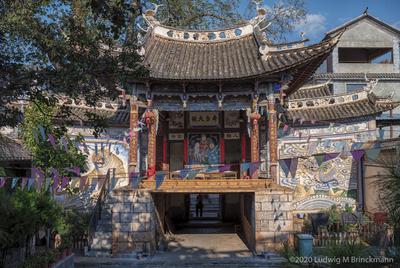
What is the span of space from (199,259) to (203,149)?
20.3ft

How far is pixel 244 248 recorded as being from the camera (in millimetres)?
13602

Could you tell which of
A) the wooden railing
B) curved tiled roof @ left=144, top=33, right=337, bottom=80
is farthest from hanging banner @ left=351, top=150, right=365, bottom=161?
the wooden railing

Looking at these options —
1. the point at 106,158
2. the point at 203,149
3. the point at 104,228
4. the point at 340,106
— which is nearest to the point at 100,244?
the point at 104,228

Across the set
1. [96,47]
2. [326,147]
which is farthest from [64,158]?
[326,147]

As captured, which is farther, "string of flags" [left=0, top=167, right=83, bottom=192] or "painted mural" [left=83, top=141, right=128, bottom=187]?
"painted mural" [left=83, top=141, right=128, bottom=187]

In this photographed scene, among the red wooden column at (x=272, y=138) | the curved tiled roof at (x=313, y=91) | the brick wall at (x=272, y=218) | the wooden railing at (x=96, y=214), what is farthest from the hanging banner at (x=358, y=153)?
the curved tiled roof at (x=313, y=91)

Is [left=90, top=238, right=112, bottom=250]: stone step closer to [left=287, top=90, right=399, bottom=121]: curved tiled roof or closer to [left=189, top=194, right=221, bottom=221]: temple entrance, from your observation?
[left=189, top=194, right=221, bottom=221]: temple entrance

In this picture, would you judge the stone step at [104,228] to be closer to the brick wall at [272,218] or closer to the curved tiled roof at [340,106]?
the brick wall at [272,218]

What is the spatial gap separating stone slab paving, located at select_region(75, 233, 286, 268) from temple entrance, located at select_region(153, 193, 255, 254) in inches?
5.4

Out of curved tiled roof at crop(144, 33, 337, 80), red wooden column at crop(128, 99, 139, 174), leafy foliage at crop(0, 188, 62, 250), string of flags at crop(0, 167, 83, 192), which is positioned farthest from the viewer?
red wooden column at crop(128, 99, 139, 174)

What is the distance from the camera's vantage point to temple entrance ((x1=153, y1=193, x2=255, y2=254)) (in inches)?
562

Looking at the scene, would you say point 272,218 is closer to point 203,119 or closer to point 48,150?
point 203,119

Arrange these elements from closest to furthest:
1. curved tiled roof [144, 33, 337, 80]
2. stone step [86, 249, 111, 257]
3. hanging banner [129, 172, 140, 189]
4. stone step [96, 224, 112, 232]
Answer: stone step [86, 249, 111, 257], hanging banner [129, 172, 140, 189], stone step [96, 224, 112, 232], curved tiled roof [144, 33, 337, 80]

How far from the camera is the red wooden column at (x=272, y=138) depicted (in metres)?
13.8
